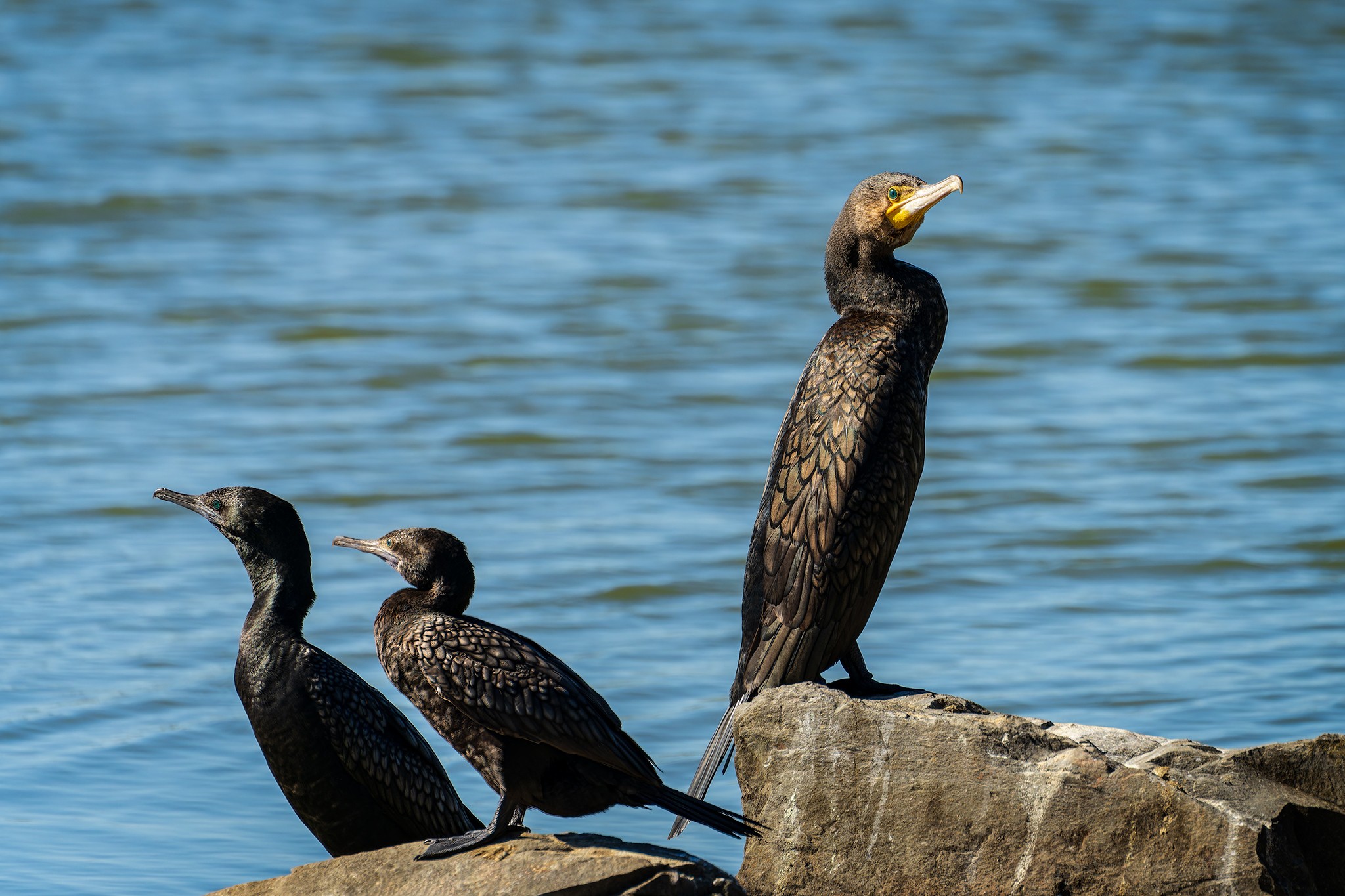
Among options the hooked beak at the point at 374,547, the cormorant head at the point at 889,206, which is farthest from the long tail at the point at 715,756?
the cormorant head at the point at 889,206

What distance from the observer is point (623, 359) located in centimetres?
1502

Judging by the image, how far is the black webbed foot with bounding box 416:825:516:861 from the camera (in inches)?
191

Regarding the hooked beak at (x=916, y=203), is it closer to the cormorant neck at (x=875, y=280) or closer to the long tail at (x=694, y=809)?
the cormorant neck at (x=875, y=280)

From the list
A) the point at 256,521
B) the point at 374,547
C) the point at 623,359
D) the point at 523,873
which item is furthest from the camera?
the point at 623,359

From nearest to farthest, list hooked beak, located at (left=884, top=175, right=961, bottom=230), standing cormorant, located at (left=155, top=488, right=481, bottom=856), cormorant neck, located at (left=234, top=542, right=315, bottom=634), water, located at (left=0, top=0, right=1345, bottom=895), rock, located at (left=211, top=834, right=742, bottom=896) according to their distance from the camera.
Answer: rock, located at (left=211, top=834, right=742, bottom=896)
standing cormorant, located at (left=155, top=488, right=481, bottom=856)
cormorant neck, located at (left=234, top=542, right=315, bottom=634)
hooked beak, located at (left=884, top=175, right=961, bottom=230)
water, located at (left=0, top=0, right=1345, bottom=895)

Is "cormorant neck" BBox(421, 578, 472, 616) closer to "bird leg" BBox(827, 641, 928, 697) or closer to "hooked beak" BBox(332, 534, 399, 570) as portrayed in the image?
"hooked beak" BBox(332, 534, 399, 570)

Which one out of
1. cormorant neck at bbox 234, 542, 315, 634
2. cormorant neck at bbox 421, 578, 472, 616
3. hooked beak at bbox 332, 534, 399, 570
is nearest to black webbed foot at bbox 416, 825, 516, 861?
cormorant neck at bbox 421, 578, 472, 616

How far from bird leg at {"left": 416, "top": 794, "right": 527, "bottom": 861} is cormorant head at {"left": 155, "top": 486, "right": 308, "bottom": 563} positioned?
1.08 m

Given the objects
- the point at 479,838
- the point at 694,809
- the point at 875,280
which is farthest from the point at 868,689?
the point at 479,838

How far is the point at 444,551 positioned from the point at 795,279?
12.5 m

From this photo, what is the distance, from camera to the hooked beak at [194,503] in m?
5.56

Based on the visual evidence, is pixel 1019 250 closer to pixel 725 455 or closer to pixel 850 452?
pixel 725 455

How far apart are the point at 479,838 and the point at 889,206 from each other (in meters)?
2.46

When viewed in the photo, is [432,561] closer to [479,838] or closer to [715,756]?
[479,838]
